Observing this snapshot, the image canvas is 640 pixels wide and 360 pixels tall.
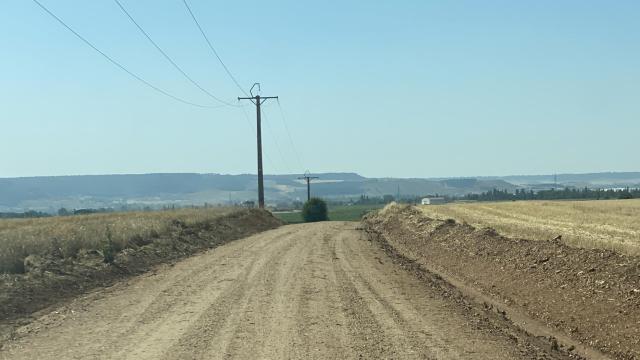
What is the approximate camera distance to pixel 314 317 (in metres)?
11.8

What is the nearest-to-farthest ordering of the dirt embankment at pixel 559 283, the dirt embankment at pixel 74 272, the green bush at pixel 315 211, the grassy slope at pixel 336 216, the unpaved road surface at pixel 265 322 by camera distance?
Answer: the unpaved road surface at pixel 265 322 → the dirt embankment at pixel 559 283 → the dirt embankment at pixel 74 272 → the green bush at pixel 315 211 → the grassy slope at pixel 336 216

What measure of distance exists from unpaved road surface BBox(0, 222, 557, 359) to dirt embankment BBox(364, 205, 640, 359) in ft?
3.69

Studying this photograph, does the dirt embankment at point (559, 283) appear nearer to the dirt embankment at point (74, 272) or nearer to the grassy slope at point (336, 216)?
the dirt embankment at point (74, 272)

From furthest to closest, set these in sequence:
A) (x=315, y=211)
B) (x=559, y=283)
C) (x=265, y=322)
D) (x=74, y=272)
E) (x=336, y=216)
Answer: (x=336, y=216) → (x=315, y=211) → (x=74, y=272) → (x=559, y=283) → (x=265, y=322)

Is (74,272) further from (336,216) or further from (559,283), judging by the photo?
(336,216)

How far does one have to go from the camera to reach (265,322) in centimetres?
1139

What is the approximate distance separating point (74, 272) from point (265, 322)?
775 cm

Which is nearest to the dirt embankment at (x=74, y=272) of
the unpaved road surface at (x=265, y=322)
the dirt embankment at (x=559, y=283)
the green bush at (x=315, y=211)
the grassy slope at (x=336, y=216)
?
the unpaved road surface at (x=265, y=322)

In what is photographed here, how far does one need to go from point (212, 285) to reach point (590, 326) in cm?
853

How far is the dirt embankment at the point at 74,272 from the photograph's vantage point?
13.5m

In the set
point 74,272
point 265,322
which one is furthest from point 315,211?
point 265,322

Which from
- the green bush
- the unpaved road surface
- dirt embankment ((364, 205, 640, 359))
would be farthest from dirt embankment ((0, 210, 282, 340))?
the green bush

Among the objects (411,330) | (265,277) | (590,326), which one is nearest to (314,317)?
(411,330)

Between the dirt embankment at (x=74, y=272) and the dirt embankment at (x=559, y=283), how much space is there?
840 cm
